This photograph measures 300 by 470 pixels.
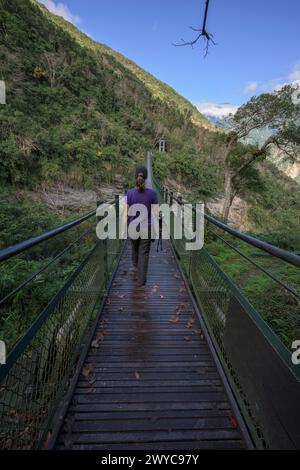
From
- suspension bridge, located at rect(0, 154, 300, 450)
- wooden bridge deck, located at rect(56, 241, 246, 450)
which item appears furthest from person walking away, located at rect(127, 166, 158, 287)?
wooden bridge deck, located at rect(56, 241, 246, 450)

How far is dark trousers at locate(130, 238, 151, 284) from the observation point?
4.08 metres

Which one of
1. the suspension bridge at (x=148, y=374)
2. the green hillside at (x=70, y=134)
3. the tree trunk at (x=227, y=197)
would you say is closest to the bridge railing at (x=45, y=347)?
the suspension bridge at (x=148, y=374)

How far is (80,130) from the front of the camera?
56.4ft

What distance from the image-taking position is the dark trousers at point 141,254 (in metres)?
4.08

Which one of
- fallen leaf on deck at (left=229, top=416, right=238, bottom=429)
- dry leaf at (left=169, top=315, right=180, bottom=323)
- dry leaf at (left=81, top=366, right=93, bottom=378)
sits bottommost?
fallen leaf on deck at (left=229, top=416, right=238, bottom=429)

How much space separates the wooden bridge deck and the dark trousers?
680mm

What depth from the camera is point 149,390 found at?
237 cm

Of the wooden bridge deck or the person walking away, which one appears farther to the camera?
the person walking away

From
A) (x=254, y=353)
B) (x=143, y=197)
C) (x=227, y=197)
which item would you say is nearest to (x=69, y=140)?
(x=227, y=197)

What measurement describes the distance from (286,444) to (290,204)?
32870 mm

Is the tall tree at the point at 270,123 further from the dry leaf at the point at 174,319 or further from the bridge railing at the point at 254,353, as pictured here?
the dry leaf at the point at 174,319

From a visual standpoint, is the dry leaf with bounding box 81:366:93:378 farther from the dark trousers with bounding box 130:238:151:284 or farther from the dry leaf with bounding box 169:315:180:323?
the dark trousers with bounding box 130:238:151:284

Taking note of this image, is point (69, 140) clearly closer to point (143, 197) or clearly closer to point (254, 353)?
→ point (143, 197)
